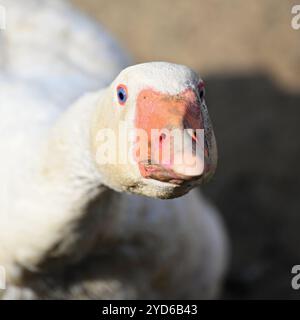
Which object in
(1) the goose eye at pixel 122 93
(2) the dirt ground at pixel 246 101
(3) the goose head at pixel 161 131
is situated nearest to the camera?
(3) the goose head at pixel 161 131

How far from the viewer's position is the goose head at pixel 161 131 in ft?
5.39

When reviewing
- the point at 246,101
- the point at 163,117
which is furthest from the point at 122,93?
the point at 246,101

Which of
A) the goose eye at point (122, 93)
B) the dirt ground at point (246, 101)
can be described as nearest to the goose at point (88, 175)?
the goose eye at point (122, 93)

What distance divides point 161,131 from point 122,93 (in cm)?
18

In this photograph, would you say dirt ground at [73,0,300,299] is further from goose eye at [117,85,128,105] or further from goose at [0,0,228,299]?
goose eye at [117,85,128,105]

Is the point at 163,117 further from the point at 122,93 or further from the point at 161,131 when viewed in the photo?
the point at 122,93

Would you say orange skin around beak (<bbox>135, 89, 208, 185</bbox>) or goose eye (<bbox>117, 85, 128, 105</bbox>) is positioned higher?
goose eye (<bbox>117, 85, 128, 105</bbox>)

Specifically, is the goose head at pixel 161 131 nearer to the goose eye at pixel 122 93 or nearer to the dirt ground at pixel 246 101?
the goose eye at pixel 122 93

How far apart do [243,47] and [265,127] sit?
66 centimetres

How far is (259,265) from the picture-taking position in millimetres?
4223

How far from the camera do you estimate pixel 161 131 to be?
1.68 metres

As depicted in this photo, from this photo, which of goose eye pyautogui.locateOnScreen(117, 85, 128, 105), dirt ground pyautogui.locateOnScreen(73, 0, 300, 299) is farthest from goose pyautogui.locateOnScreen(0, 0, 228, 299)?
dirt ground pyautogui.locateOnScreen(73, 0, 300, 299)

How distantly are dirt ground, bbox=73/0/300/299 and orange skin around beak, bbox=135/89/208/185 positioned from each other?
2512mm

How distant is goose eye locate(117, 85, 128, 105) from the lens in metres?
1.78
